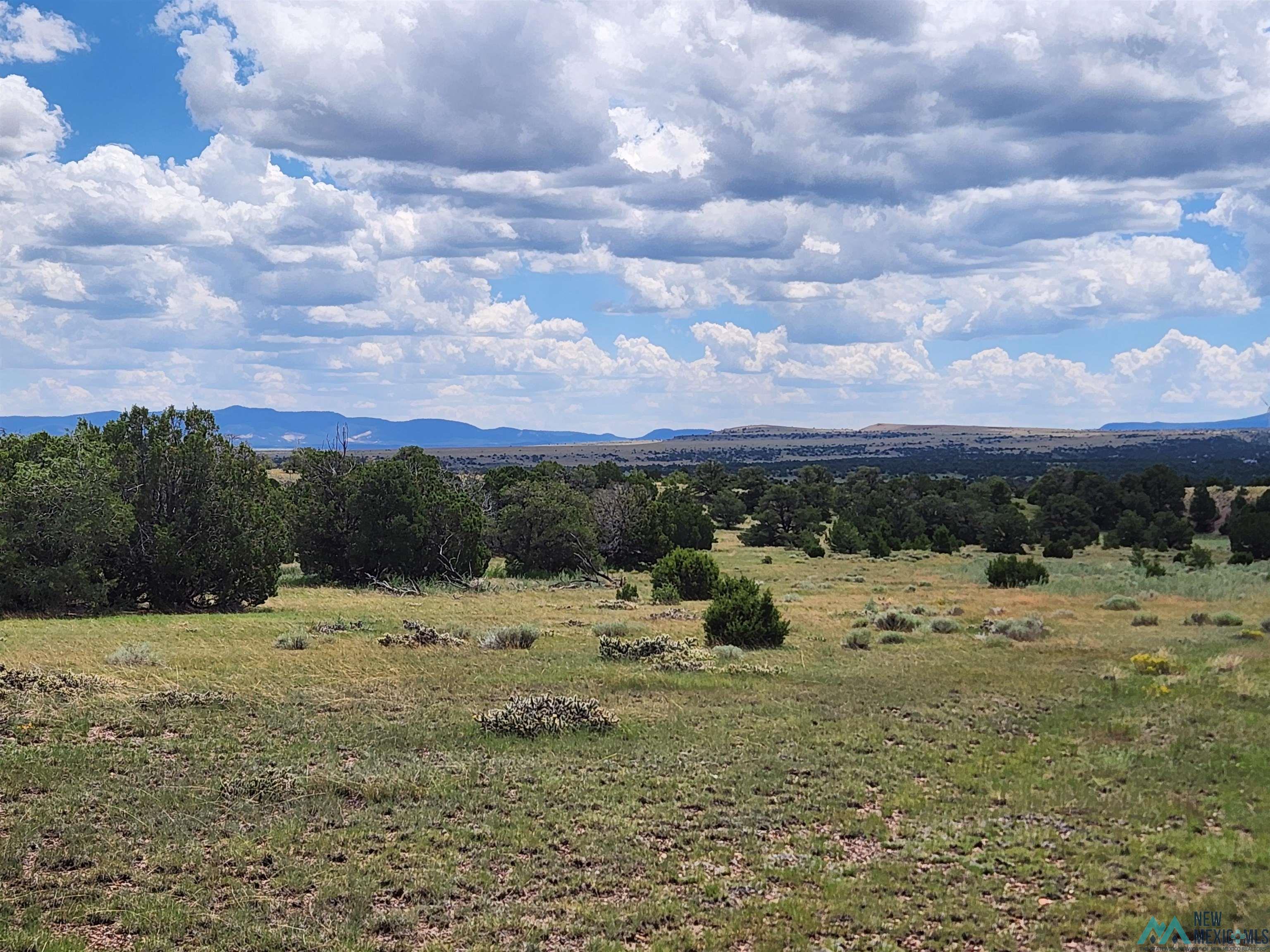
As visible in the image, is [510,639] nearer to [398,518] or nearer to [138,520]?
[138,520]

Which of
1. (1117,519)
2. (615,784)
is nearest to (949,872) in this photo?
(615,784)

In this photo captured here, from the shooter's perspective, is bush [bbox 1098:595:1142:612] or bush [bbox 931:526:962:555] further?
bush [bbox 931:526:962:555]

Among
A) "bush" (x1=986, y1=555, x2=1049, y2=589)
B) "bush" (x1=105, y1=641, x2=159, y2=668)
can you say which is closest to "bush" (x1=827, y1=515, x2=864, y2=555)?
"bush" (x1=986, y1=555, x2=1049, y2=589)

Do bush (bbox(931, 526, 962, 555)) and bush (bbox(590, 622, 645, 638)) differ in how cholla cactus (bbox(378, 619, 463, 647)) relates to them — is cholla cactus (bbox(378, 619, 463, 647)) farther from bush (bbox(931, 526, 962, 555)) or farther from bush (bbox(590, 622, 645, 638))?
bush (bbox(931, 526, 962, 555))

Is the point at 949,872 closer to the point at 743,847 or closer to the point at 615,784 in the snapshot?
the point at 743,847

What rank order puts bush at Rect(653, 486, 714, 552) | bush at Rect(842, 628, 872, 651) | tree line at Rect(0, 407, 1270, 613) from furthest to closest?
1. bush at Rect(653, 486, 714, 552)
2. tree line at Rect(0, 407, 1270, 613)
3. bush at Rect(842, 628, 872, 651)

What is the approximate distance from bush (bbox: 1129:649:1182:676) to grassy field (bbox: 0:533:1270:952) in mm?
361

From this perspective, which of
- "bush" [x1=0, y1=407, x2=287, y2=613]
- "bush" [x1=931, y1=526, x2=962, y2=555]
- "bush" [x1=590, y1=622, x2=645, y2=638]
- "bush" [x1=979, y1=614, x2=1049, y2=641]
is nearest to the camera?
"bush" [x1=590, y1=622, x2=645, y2=638]

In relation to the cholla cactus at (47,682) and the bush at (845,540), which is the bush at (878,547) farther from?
the cholla cactus at (47,682)

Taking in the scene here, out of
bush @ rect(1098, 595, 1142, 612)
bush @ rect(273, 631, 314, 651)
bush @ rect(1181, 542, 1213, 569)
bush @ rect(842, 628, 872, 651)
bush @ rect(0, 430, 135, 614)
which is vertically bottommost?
bush @ rect(1181, 542, 1213, 569)

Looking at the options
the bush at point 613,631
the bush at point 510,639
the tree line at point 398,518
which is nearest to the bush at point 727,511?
the tree line at point 398,518

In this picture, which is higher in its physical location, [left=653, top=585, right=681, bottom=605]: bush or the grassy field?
the grassy field

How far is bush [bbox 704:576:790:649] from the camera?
22.3 metres

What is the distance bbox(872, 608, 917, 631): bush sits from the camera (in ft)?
85.1
